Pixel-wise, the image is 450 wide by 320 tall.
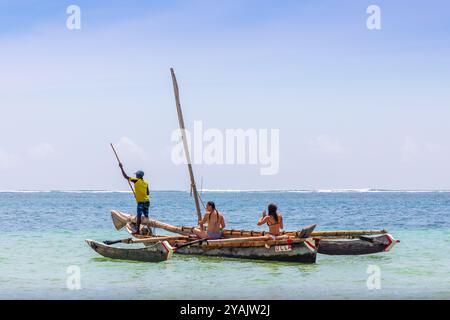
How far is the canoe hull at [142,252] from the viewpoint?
20.0 meters

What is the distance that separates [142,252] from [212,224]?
247cm

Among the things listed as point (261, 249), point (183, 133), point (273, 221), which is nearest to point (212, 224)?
point (261, 249)

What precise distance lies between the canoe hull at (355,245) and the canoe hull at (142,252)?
5678mm

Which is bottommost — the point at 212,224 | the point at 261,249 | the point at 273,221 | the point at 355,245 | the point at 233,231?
the point at 355,245

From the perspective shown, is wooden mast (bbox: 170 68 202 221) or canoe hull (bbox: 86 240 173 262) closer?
canoe hull (bbox: 86 240 173 262)

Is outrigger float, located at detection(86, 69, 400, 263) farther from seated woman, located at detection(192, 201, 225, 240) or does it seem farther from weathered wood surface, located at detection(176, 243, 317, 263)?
seated woman, located at detection(192, 201, 225, 240)

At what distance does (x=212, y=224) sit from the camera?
834 inches

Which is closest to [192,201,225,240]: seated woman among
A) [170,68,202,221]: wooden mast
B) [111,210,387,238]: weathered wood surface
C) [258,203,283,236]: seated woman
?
[111,210,387,238]: weathered wood surface

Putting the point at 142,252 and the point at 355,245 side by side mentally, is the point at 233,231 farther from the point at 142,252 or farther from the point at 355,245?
the point at 355,245

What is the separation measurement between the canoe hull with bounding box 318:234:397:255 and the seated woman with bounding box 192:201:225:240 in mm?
3689

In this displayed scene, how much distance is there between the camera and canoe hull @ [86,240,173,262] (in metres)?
20.0

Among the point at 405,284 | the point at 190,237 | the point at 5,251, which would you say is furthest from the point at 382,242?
the point at 5,251

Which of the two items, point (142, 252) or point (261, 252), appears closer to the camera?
point (261, 252)
